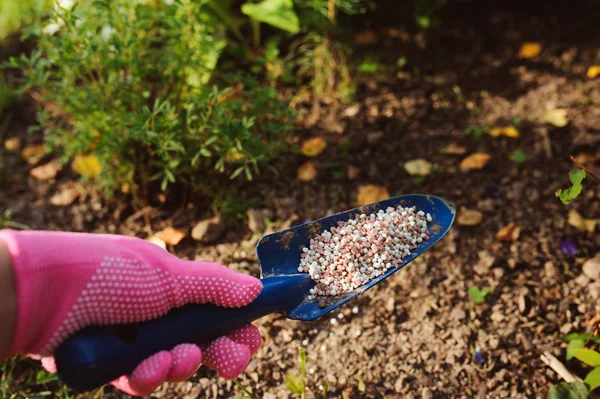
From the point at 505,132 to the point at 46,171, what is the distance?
1.81 m

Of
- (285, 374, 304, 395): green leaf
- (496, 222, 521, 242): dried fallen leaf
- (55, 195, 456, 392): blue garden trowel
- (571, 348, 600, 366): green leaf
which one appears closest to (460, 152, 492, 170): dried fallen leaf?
(496, 222, 521, 242): dried fallen leaf

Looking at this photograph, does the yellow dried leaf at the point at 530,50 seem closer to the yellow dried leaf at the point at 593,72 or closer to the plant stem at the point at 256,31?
the yellow dried leaf at the point at 593,72

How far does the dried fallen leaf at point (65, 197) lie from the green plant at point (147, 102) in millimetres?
189

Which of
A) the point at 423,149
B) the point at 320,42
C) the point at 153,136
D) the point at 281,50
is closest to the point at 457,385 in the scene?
the point at 423,149

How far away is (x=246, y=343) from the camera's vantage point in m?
1.23

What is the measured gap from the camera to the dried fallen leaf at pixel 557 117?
2062 mm

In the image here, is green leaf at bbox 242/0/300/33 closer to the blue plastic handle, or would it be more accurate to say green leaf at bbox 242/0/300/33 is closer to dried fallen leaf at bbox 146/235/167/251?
dried fallen leaf at bbox 146/235/167/251

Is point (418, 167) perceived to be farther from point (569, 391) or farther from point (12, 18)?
point (12, 18)

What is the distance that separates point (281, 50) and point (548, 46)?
3.98 ft

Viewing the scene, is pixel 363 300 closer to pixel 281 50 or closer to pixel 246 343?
pixel 246 343

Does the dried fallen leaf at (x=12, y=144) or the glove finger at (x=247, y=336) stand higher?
the dried fallen leaf at (x=12, y=144)

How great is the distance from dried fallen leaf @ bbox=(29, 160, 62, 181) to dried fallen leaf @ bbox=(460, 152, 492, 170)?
1.58 metres

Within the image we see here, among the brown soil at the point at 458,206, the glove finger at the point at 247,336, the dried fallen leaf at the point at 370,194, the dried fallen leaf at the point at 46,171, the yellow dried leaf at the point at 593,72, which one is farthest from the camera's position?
the yellow dried leaf at the point at 593,72

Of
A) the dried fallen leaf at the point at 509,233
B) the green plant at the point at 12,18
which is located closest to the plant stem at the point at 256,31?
the green plant at the point at 12,18
